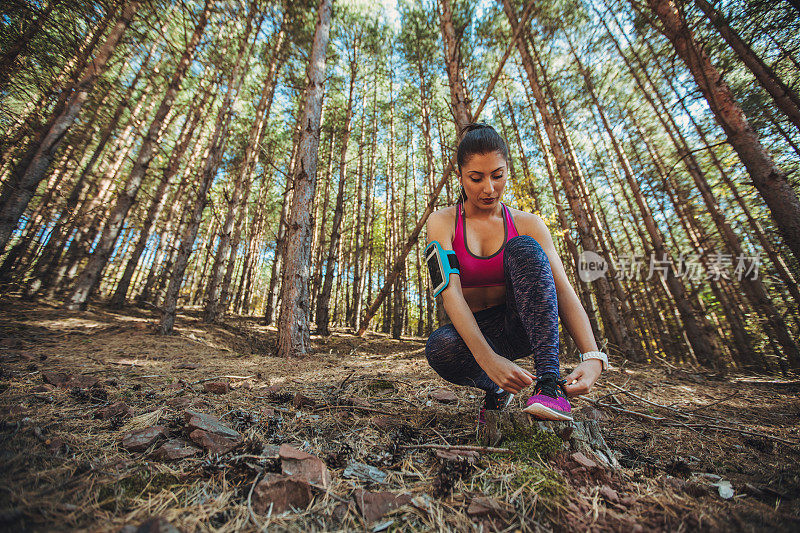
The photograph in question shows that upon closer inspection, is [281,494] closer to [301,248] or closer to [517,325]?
[517,325]

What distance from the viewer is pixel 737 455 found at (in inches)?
60.6

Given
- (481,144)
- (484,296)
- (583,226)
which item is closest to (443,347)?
(484,296)

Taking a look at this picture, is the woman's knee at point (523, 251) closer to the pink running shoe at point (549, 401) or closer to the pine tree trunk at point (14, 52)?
the pink running shoe at point (549, 401)

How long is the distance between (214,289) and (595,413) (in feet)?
31.8

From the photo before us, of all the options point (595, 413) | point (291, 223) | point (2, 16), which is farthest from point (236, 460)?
point (2, 16)

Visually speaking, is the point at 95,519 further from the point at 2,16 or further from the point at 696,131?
the point at 696,131

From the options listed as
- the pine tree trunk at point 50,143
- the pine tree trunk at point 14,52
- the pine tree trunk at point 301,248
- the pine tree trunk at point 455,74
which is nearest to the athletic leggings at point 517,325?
the pine tree trunk at point 301,248

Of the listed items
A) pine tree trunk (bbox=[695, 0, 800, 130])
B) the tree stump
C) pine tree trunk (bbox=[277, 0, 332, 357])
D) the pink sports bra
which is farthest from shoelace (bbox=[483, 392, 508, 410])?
pine tree trunk (bbox=[695, 0, 800, 130])

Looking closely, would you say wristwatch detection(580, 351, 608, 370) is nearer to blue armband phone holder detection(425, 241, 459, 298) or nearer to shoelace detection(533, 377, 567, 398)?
shoelace detection(533, 377, 567, 398)

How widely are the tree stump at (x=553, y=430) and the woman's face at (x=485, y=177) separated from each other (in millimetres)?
1206

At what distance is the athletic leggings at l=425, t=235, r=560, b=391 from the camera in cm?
152

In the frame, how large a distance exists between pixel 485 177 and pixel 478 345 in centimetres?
101

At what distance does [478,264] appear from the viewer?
186 cm

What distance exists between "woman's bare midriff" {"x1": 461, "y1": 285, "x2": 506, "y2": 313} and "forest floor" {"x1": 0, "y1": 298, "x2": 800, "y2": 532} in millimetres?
726
